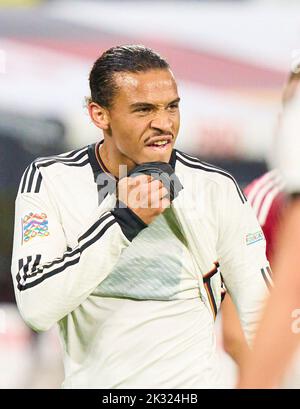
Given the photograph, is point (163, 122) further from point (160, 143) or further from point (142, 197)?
point (142, 197)

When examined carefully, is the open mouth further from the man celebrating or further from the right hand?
the right hand

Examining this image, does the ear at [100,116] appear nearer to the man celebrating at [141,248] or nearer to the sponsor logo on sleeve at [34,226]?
the man celebrating at [141,248]

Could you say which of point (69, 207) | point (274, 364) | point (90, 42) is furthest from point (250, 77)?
point (274, 364)

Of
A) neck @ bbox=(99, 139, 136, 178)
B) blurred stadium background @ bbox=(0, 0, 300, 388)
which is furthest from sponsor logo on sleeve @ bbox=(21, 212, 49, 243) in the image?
blurred stadium background @ bbox=(0, 0, 300, 388)

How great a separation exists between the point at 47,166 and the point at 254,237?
365 millimetres

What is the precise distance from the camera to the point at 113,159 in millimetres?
1304

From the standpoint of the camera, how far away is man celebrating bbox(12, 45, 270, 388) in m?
1.26

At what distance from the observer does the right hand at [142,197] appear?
3.71 ft

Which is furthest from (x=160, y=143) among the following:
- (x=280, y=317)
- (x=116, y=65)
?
(x=280, y=317)

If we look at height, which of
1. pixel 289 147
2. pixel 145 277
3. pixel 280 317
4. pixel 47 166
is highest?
pixel 289 147

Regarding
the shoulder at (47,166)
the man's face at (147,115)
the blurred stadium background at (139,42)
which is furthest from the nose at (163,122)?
the blurred stadium background at (139,42)

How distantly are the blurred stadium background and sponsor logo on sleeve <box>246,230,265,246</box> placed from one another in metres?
0.38

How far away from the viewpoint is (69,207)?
1.27 m

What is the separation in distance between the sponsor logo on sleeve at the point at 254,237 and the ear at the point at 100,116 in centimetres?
30
